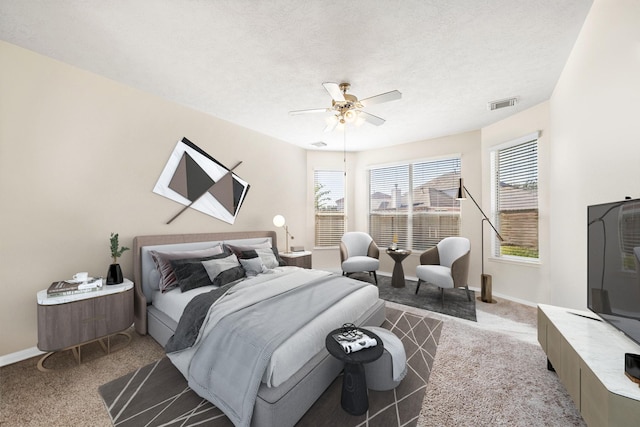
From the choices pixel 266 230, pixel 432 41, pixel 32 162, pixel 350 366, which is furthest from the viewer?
pixel 266 230

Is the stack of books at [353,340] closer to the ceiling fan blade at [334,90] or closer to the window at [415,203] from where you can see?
the ceiling fan blade at [334,90]

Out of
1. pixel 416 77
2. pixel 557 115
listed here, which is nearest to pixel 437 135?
pixel 557 115

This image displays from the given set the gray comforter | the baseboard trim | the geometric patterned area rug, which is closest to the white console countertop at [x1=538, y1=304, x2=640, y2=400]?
the geometric patterned area rug

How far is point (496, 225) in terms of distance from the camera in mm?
4504

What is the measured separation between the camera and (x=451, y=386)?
6.88ft

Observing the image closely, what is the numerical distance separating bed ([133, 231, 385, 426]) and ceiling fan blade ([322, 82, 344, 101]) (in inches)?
84.2

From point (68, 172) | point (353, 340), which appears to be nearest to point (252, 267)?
point (353, 340)

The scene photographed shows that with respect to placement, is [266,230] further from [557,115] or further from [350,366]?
[557,115]

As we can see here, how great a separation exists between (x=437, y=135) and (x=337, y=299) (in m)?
4.18

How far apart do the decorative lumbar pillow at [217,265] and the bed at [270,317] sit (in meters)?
0.09

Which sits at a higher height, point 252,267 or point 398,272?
point 252,267

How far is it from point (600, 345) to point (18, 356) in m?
4.90

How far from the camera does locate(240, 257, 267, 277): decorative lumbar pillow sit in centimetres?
339

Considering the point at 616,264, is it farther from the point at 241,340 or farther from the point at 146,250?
the point at 146,250
